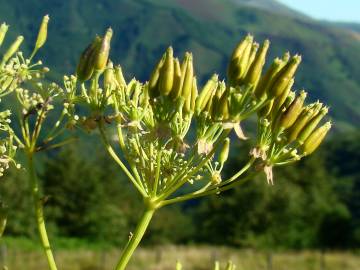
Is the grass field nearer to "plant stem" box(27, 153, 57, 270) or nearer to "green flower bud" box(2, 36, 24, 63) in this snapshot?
"plant stem" box(27, 153, 57, 270)

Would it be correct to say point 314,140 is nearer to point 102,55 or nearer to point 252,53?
point 252,53

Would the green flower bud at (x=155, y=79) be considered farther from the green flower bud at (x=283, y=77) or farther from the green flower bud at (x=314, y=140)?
the green flower bud at (x=314, y=140)

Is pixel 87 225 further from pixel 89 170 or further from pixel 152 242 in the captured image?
pixel 152 242

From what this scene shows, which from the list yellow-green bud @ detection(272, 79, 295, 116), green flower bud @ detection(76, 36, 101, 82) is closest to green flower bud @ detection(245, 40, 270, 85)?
yellow-green bud @ detection(272, 79, 295, 116)

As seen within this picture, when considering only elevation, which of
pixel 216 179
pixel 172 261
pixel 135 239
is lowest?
pixel 172 261

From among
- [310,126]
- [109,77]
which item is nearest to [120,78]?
[109,77]

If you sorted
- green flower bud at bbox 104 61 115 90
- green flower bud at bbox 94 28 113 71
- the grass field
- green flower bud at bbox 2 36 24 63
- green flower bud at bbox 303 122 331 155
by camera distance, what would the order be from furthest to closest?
the grass field
green flower bud at bbox 303 122 331 155
green flower bud at bbox 104 61 115 90
green flower bud at bbox 94 28 113 71
green flower bud at bbox 2 36 24 63
